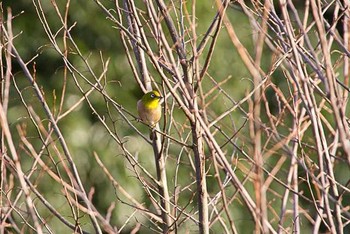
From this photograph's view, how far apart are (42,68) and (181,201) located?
2653 millimetres

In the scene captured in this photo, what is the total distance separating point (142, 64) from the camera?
471 centimetres

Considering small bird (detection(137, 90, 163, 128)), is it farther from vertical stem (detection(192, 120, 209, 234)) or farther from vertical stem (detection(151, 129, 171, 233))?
vertical stem (detection(192, 120, 209, 234))

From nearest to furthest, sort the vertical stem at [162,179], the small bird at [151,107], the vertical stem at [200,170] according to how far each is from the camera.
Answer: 1. the vertical stem at [200,170]
2. the vertical stem at [162,179]
3. the small bird at [151,107]

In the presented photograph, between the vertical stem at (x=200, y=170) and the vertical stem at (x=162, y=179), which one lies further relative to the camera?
the vertical stem at (x=162, y=179)

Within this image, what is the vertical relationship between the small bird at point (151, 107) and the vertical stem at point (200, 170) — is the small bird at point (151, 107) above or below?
below

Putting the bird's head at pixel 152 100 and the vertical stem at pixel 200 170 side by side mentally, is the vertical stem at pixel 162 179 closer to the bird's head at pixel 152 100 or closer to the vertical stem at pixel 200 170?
the vertical stem at pixel 200 170

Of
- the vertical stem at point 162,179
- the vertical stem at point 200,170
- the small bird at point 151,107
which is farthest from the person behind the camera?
the small bird at point 151,107

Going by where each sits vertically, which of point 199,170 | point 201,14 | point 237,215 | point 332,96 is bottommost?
point 237,215

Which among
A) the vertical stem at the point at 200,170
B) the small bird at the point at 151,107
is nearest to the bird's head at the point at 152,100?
the small bird at the point at 151,107

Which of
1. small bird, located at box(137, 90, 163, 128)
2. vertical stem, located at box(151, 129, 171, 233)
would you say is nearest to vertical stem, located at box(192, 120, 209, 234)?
vertical stem, located at box(151, 129, 171, 233)

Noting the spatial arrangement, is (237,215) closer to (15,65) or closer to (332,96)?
(15,65)

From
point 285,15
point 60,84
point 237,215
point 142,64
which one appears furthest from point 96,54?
point 285,15

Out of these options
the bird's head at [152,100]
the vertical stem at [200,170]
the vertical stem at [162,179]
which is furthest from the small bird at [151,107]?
the vertical stem at [200,170]

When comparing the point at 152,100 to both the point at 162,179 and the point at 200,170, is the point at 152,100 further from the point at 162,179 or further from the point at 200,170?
the point at 200,170
